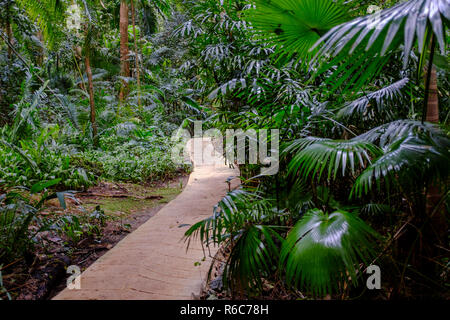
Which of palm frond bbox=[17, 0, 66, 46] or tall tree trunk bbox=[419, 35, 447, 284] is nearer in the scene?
tall tree trunk bbox=[419, 35, 447, 284]

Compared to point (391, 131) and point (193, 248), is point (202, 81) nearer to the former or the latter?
point (193, 248)

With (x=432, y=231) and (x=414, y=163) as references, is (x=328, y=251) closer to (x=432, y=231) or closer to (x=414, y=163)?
(x=414, y=163)

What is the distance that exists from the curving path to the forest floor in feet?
0.87

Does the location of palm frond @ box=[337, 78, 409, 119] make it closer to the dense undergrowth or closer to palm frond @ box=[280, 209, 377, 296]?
the dense undergrowth

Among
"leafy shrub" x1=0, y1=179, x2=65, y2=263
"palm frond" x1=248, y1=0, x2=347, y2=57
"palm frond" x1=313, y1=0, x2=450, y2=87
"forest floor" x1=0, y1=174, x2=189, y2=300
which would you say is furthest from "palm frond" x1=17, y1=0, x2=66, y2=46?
"palm frond" x1=313, y1=0, x2=450, y2=87

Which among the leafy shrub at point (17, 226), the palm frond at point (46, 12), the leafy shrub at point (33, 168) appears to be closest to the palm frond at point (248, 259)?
the leafy shrub at point (17, 226)

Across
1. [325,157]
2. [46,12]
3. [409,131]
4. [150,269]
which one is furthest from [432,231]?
[46,12]

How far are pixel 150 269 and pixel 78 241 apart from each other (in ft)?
3.74

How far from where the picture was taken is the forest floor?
2.06 meters

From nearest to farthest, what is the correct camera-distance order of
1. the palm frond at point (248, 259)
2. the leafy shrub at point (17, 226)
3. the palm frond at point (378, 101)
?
the palm frond at point (248, 259), the palm frond at point (378, 101), the leafy shrub at point (17, 226)

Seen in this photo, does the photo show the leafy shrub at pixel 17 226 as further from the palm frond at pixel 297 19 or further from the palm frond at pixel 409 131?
the palm frond at pixel 409 131

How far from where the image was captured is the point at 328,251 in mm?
1217

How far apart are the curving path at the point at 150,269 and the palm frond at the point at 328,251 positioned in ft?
2.92

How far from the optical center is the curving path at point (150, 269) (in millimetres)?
1877
